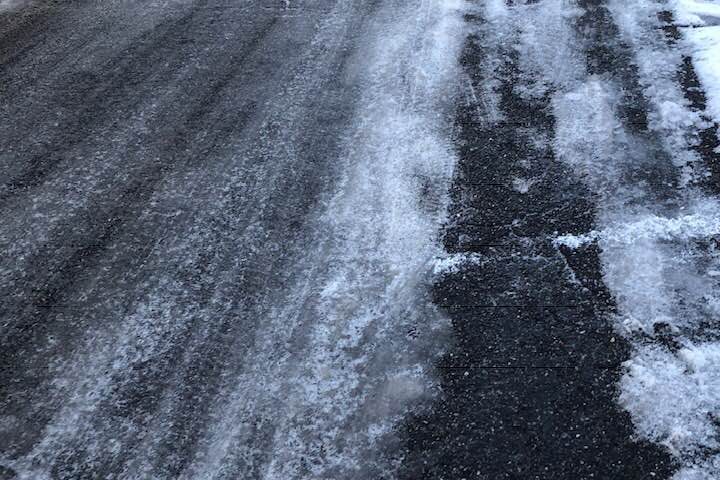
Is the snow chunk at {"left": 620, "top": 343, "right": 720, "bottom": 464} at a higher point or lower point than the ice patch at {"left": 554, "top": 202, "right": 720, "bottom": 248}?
lower

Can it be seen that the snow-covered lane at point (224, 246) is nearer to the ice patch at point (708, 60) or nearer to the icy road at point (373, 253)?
the icy road at point (373, 253)

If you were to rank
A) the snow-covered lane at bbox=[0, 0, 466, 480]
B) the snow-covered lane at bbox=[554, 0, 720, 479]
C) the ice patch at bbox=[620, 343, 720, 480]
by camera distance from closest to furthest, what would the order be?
the ice patch at bbox=[620, 343, 720, 480] < the snow-covered lane at bbox=[554, 0, 720, 479] < the snow-covered lane at bbox=[0, 0, 466, 480]

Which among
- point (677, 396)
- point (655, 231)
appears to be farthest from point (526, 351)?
point (655, 231)

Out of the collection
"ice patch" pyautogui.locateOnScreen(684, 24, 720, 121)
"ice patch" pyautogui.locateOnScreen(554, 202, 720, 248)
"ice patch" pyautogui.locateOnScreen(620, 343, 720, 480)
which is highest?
"ice patch" pyautogui.locateOnScreen(684, 24, 720, 121)

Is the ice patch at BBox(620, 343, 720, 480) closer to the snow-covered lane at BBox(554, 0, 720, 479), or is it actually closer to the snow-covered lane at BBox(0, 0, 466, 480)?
the snow-covered lane at BBox(554, 0, 720, 479)

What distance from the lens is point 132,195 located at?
11.2 feet

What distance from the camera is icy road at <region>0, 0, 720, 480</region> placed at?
229 cm

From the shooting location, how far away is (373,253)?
9.78 ft

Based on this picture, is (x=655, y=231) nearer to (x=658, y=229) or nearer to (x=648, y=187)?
(x=658, y=229)

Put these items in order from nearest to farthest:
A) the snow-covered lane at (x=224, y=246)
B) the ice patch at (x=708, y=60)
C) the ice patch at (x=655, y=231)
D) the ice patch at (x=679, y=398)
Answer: the ice patch at (x=679, y=398) → the snow-covered lane at (x=224, y=246) → the ice patch at (x=655, y=231) → the ice patch at (x=708, y=60)

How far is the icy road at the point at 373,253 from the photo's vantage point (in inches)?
90.3

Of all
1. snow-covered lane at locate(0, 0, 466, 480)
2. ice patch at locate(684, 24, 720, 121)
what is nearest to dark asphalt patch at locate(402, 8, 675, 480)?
snow-covered lane at locate(0, 0, 466, 480)

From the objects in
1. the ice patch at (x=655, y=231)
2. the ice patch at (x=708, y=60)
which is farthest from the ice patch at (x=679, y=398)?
the ice patch at (x=708, y=60)

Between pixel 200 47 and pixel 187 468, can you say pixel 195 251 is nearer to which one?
pixel 187 468
